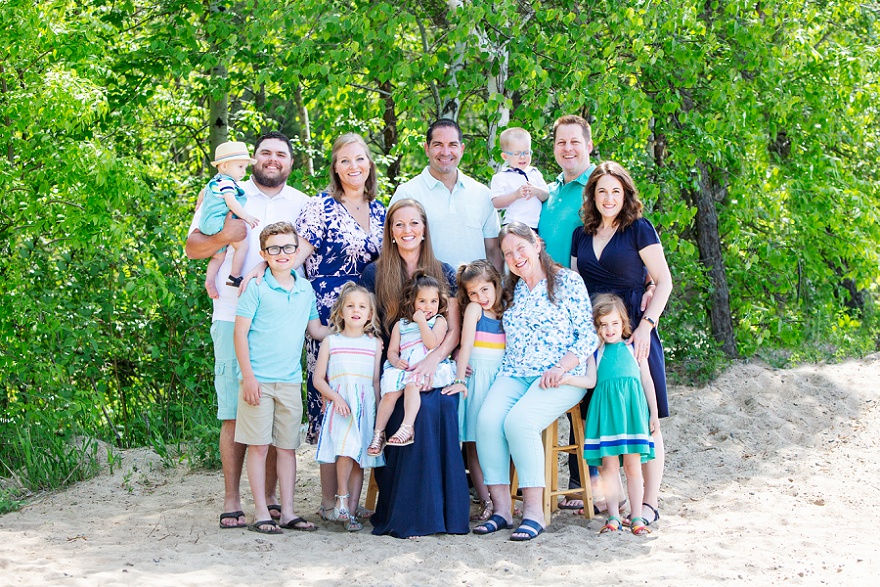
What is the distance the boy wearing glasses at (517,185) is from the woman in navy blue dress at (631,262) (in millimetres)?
386

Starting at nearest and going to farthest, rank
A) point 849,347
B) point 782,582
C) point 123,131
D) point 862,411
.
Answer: point 782,582 < point 862,411 < point 123,131 < point 849,347

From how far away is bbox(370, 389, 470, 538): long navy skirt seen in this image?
15.4 ft

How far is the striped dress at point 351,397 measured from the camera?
188 inches

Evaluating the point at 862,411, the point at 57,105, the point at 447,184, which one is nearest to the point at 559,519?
the point at 447,184

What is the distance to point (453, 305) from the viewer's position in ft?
16.1

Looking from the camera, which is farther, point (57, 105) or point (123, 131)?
point (123, 131)

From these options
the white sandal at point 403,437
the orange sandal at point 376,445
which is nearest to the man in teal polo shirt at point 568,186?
the white sandal at point 403,437

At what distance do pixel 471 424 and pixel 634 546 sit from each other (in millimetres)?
1042

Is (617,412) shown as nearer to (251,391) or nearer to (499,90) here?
(251,391)

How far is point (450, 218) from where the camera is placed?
518 cm

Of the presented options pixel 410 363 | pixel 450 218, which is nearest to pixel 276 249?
pixel 410 363

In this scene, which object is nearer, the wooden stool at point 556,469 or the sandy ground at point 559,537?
the sandy ground at point 559,537

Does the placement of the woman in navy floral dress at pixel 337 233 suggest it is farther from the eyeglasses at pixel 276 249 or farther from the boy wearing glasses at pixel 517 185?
the boy wearing glasses at pixel 517 185

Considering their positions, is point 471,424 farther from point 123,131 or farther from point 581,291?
point 123,131
